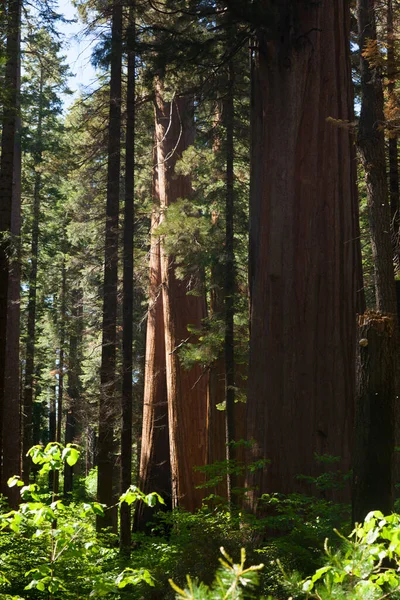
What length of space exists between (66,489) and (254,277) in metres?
25.3

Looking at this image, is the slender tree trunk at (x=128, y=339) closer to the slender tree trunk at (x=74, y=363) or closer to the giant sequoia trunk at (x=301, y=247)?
the giant sequoia trunk at (x=301, y=247)

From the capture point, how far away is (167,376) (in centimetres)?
1529

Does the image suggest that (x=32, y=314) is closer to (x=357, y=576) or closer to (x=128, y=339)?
(x=128, y=339)

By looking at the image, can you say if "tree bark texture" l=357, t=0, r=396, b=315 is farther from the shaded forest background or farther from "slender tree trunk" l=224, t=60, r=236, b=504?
"slender tree trunk" l=224, t=60, r=236, b=504

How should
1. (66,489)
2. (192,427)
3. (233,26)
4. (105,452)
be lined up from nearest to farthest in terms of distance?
(233,26), (105,452), (192,427), (66,489)

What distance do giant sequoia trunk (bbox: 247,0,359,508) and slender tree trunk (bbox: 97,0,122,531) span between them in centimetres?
441

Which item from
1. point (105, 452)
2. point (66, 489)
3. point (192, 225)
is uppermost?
point (192, 225)

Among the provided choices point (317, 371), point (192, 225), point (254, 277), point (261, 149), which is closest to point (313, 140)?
point (261, 149)

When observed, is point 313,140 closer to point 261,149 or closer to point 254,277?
point 261,149

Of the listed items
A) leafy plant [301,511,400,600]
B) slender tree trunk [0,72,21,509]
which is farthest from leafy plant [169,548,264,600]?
slender tree trunk [0,72,21,509]

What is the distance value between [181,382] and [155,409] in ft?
5.08

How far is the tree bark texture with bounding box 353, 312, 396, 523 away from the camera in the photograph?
14.1 ft

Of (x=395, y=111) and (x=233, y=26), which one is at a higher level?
(x=233, y=26)

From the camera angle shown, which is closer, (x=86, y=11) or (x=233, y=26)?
(x=233, y=26)
